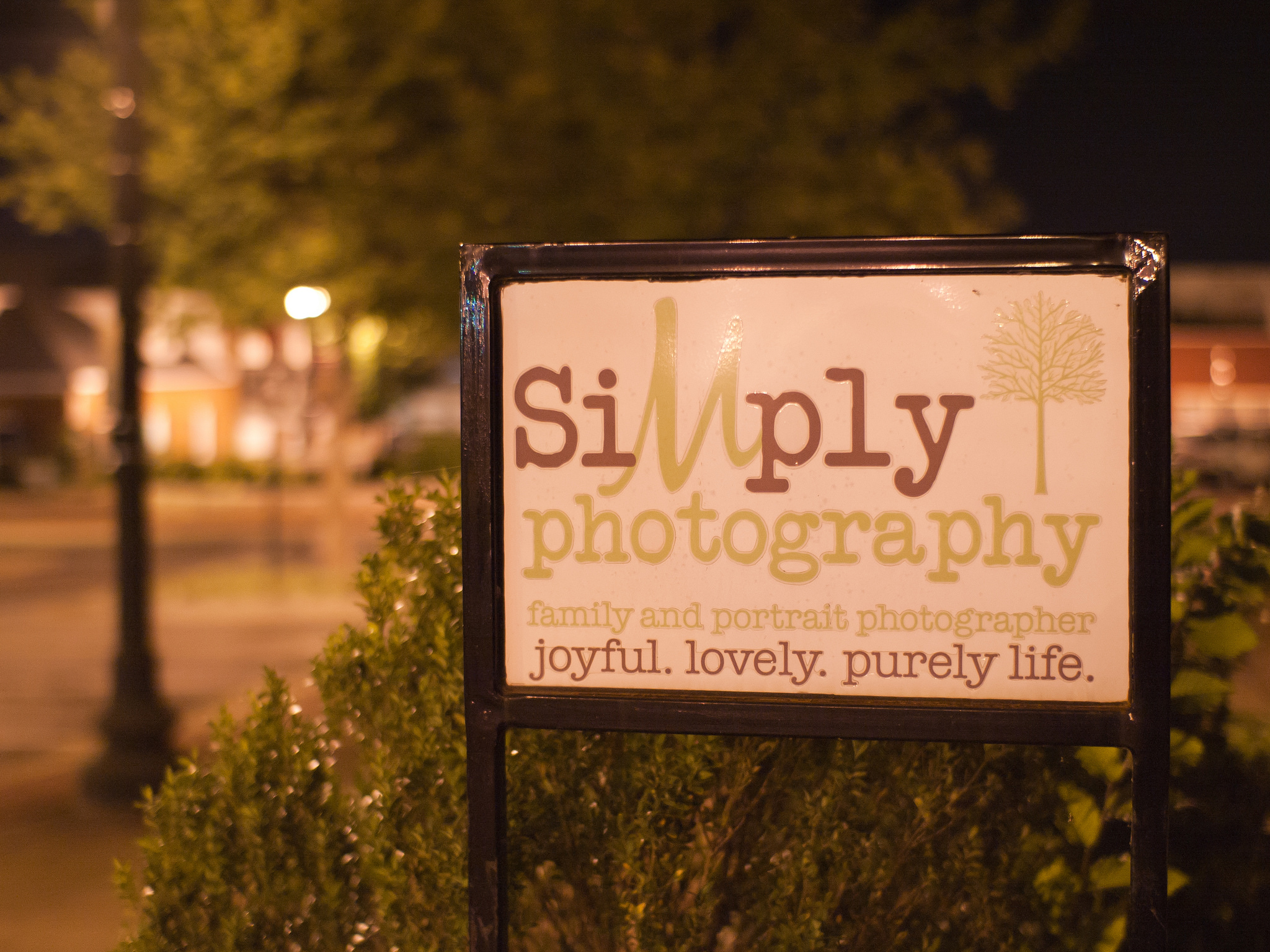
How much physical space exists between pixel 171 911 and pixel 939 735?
70.4 inches

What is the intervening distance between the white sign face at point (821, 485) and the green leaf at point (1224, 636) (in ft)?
3.08

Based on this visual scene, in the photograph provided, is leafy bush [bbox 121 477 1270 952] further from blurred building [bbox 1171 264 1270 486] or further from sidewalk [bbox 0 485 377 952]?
blurred building [bbox 1171 264 1270 486]

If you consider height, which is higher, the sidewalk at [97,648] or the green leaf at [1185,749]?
the green leaf at [1185,749]

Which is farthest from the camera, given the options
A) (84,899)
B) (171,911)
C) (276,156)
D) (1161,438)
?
(276,156)

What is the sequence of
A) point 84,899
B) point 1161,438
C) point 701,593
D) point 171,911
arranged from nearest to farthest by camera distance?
point 1161,438, point 701,593, point 171,911, point 84,899

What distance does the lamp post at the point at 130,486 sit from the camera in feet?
21.8

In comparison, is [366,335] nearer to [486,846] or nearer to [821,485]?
[486,846]

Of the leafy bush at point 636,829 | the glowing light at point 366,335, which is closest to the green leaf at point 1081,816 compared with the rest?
the leafy bush at point 636,829

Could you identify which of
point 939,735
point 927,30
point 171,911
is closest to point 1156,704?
point 939,735

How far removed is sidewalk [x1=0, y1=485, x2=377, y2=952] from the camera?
517cm

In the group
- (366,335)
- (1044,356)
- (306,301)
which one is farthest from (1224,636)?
(366,335)

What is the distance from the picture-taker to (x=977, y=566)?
6.79ft

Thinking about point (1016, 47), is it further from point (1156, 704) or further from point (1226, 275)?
point (1226, 275)

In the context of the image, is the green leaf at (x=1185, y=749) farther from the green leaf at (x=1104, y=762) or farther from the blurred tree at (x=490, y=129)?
the blurred tree at (x=490, y=129)
